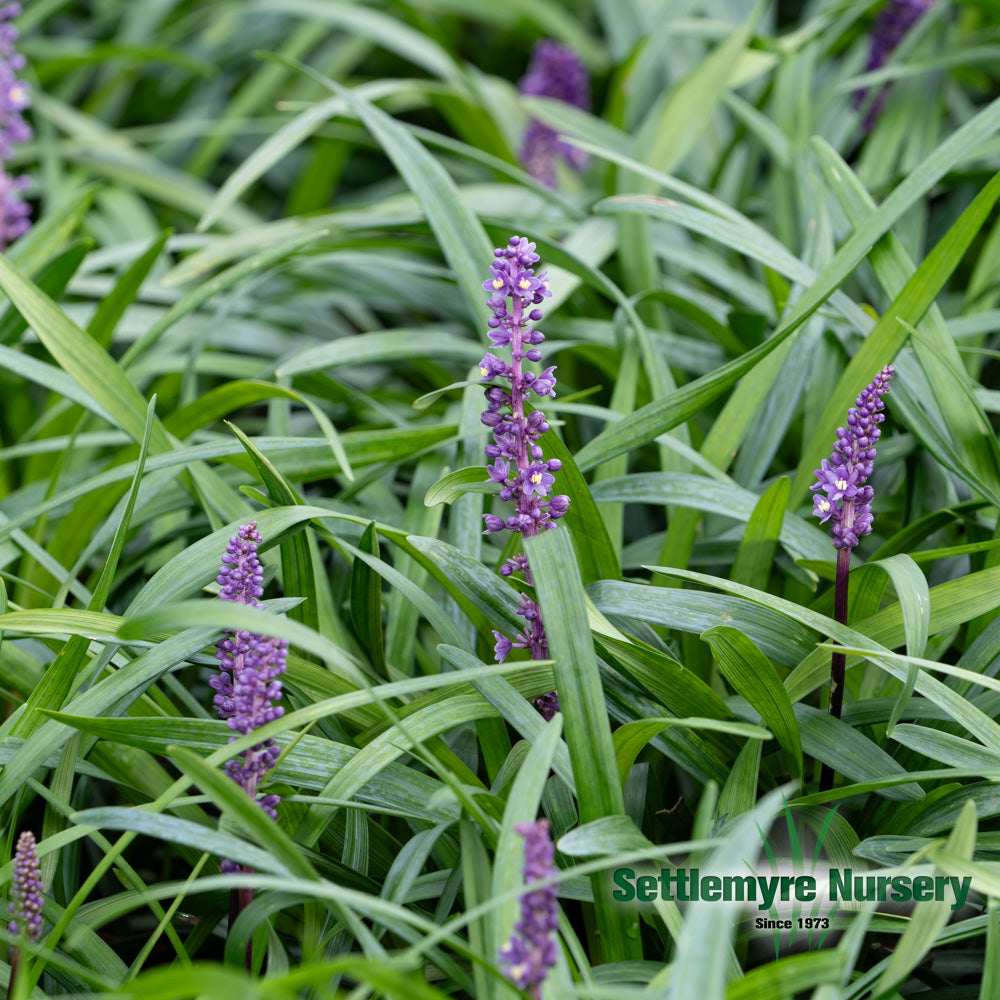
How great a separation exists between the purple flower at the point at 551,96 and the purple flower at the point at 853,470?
1.84m

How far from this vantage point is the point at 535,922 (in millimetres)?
935

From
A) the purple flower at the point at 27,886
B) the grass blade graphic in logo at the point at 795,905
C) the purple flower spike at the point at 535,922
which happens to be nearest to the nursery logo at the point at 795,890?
the grass blade graphic in logo at the point at 795,905

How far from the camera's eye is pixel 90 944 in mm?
1332

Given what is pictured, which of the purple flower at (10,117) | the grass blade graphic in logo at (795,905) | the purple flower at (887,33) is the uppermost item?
the purple flower at (887,33)

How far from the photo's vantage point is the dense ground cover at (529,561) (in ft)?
3.88

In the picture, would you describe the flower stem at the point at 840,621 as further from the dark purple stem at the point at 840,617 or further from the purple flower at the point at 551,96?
the purple flower at the point at 551,96

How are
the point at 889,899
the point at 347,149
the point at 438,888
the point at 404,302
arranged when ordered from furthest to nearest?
1. the point at 347,149
2. the point at 404,302
3. the point at 438,888
4. the point at 889,899

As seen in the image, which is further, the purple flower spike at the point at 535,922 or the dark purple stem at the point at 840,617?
the dark purple stem at the point at 840,617

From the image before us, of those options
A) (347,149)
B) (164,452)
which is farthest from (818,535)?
(347,149)

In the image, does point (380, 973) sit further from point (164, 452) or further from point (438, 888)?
point (164, 452)

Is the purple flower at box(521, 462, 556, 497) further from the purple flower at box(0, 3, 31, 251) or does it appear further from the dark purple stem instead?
the purple flower at box(0, 3, 31, 251)

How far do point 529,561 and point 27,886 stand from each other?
2.29 feet

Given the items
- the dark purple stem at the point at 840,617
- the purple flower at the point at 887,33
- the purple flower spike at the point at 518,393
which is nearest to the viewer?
the purple flower spike at the point at 518,393

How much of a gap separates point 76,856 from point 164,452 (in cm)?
72
